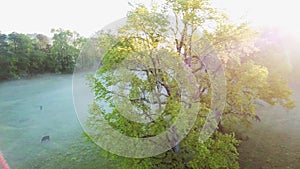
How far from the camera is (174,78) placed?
1116cm

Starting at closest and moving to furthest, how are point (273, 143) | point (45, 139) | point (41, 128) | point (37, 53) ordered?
point (273, 143), point (45, 139), point (41, 128), point (37, 53)

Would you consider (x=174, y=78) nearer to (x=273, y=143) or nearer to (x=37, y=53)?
(x=273, y=143)

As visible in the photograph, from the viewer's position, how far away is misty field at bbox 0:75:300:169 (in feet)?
48.5

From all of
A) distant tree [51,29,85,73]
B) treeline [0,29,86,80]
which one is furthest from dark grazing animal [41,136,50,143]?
distant tree [51,29,85,73]

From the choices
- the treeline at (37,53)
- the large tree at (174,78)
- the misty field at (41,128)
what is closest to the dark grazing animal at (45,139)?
the misty field at (41,128)

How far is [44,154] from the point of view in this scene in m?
17.4

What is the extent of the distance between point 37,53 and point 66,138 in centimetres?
2330

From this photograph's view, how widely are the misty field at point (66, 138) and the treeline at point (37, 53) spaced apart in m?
8.36

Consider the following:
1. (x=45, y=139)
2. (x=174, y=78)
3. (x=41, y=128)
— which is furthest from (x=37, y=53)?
(x=174, y=78)

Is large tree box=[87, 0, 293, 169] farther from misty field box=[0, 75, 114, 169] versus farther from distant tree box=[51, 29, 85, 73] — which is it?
distant tree box=[51, 29, 85, 73]

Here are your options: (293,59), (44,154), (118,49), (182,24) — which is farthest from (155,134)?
(293,59)

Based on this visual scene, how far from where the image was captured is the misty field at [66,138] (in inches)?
582

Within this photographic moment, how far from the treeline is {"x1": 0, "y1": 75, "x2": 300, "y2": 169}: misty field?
836 centimetres

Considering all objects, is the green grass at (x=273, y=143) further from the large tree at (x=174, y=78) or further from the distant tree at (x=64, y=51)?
the distant tree at (x=64, y=51)
